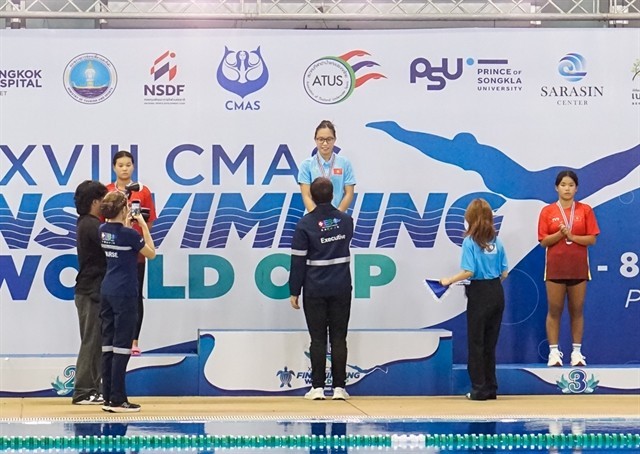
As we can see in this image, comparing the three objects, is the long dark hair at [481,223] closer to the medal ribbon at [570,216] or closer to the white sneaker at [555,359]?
the medal ribbon at [570,216]

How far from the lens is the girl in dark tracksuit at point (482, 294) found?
30.3 ft

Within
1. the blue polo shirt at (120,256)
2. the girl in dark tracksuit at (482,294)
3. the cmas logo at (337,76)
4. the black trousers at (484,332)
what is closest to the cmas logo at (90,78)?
the cmas logo at (337,76)

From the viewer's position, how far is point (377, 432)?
23.1 ft

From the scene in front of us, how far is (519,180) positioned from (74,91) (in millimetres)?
4159

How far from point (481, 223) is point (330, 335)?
1.54 m

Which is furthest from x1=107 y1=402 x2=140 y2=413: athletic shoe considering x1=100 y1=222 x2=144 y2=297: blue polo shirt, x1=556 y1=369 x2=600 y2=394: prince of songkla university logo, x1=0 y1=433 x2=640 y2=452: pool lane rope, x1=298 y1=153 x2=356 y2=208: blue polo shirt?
x1=556 y1=369 x2=600 y2=394: prince of songkla university logo

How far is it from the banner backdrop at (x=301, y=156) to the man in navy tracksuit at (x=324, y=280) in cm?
127

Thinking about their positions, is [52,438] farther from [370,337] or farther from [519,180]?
[519,180]

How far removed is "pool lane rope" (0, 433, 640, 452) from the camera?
660 cm

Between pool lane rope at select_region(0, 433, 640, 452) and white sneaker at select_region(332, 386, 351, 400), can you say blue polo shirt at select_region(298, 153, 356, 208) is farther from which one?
pool lane rope at select_region(0, 433, 640, 452)

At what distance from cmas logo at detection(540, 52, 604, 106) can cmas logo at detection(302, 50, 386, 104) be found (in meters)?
1.58

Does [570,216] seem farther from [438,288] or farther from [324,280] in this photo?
[324,280]

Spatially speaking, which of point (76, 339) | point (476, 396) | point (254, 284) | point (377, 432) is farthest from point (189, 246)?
point (377, 432)

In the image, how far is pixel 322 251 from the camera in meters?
9.04
